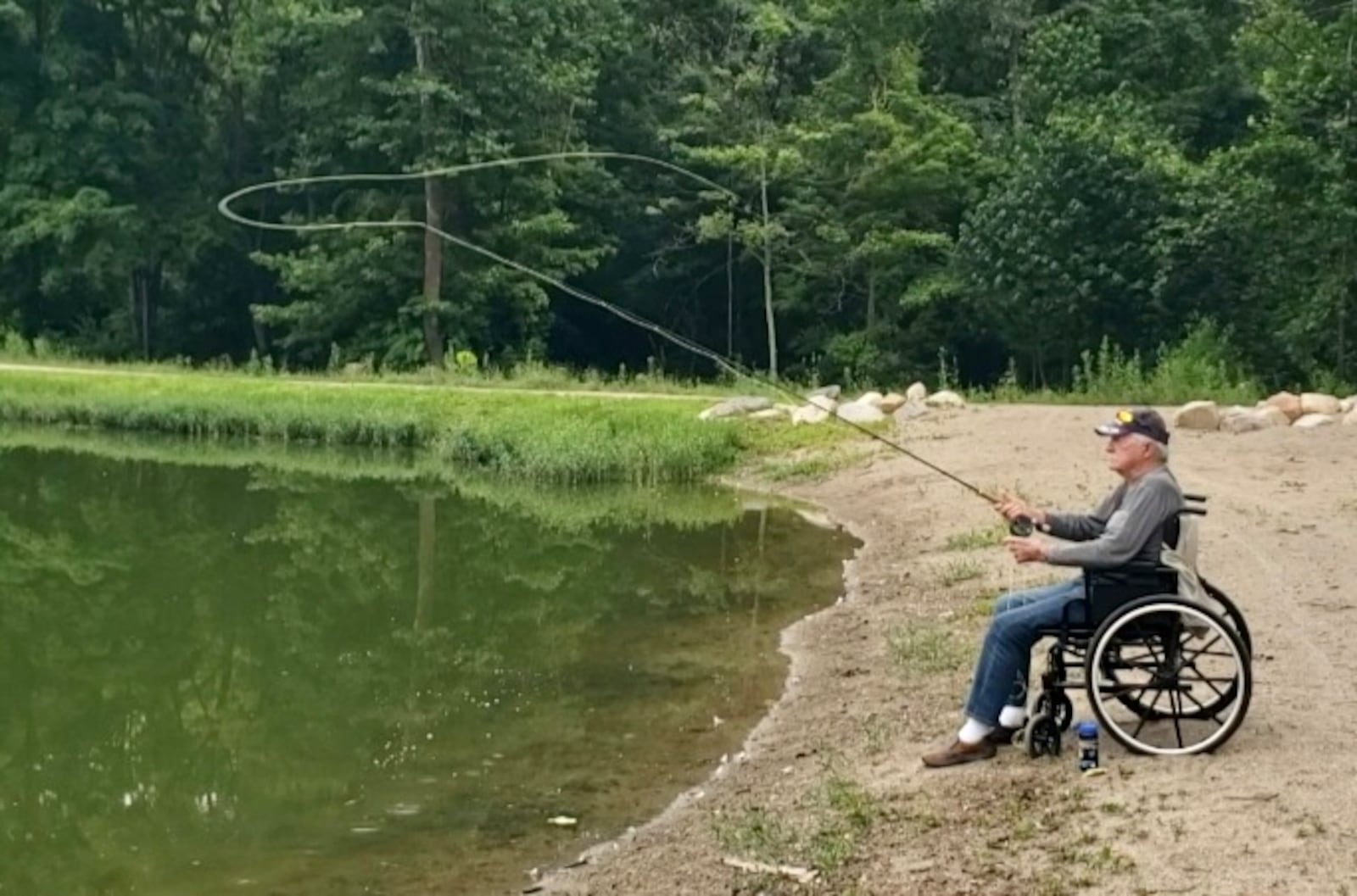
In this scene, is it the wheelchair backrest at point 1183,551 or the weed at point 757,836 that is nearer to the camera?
the weed at point 757,836

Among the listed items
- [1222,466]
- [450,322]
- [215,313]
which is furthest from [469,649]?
[215,313]

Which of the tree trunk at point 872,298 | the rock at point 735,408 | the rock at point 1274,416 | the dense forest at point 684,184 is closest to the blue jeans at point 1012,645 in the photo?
the rock at point 1274,416

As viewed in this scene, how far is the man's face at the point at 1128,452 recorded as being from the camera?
Result: 6738 mm

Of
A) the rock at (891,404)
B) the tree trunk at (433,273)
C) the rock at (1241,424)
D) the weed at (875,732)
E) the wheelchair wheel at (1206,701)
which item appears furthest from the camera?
the tree trunk at (433,273)

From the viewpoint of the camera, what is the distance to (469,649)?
1206 centimetres

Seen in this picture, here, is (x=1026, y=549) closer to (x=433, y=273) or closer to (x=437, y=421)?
(x=437, y=421)

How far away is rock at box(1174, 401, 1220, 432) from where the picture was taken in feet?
65.5

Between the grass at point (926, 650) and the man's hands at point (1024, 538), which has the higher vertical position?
the man's hands at point (1024, 538)

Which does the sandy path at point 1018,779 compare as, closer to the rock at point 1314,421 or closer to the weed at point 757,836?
the weed at point 757,836

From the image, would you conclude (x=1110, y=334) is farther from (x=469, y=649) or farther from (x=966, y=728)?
(x=966, y=728)

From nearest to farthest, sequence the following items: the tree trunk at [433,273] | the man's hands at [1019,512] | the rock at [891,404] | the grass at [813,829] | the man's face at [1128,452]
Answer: the grass at [813,829] → the man's face at [1128,452] → the man's hands at [1019,512] → the rock at [891,404] → the tree trunk at [433,273]

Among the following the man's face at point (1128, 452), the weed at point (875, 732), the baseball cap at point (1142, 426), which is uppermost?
the baseball cap at point (1142, 426)

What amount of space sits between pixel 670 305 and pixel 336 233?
27.0ft

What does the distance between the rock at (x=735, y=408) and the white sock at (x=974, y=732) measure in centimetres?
1664
